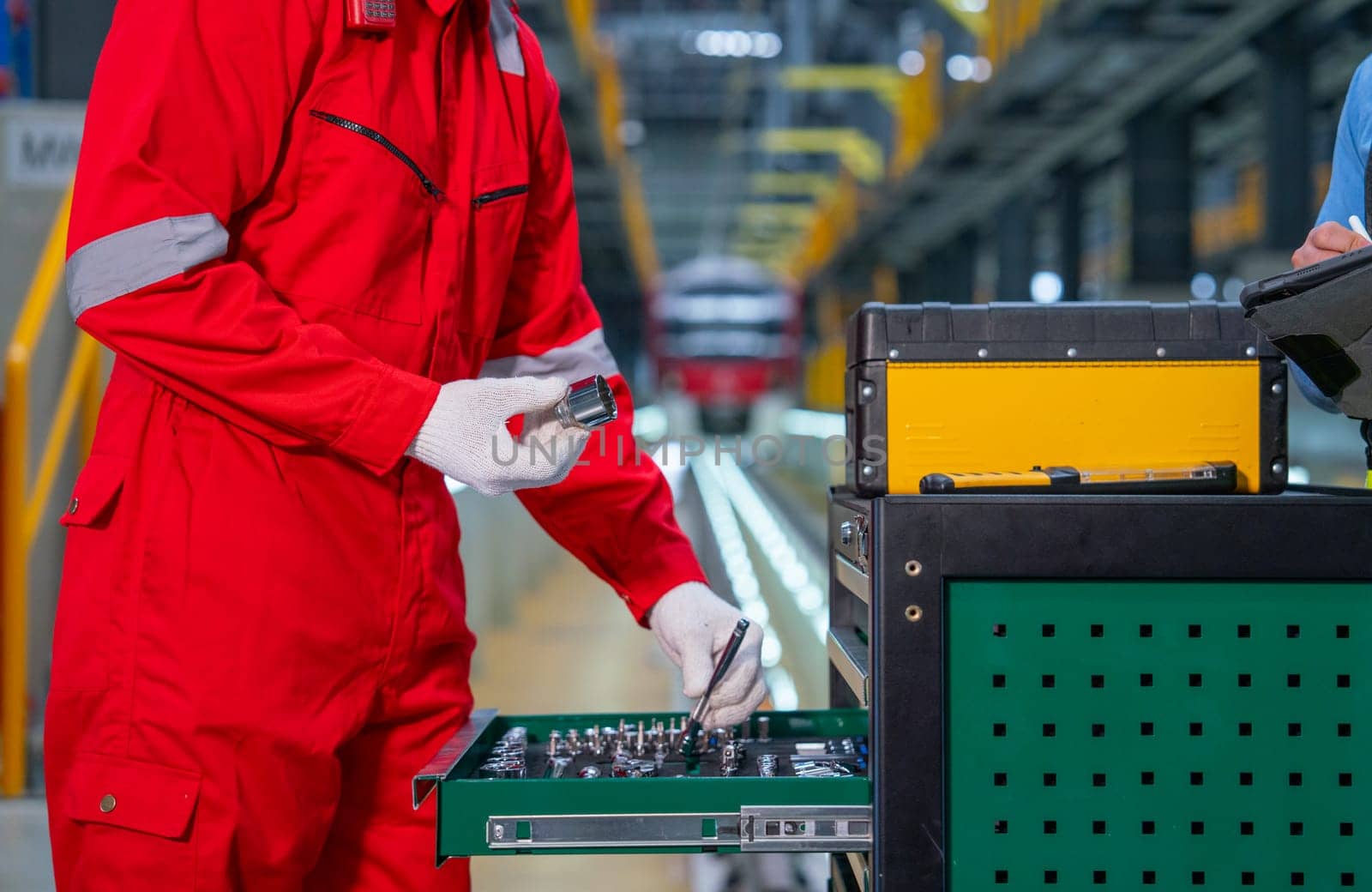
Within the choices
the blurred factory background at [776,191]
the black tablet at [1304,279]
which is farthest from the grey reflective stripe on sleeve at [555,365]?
the blurred factory background at [776,191]

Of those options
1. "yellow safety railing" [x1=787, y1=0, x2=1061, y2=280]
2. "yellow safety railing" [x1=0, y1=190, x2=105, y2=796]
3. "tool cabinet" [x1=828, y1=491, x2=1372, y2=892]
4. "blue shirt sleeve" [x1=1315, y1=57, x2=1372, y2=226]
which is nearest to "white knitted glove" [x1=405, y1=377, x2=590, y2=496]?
"tool cabinet" [x1=828, y1=491, x2=1372, y2=892]

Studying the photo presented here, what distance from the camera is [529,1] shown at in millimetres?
7504

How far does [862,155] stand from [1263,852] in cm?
2544

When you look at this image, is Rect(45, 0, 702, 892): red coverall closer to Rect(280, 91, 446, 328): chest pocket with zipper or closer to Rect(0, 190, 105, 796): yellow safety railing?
Rect(280, 91, 446, 328): chest pocket with zipper

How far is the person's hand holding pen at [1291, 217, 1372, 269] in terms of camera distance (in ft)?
4.21

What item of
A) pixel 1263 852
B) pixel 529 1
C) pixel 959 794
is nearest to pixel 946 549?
pixel 959 794

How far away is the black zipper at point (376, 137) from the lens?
4.12 feet

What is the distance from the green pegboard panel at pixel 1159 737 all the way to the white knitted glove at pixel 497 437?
0.44 metres

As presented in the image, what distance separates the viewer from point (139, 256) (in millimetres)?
1142

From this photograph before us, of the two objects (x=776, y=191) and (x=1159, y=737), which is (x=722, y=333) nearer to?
(x=776, y=191)

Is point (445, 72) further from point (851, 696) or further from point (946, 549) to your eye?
point (851, 696)

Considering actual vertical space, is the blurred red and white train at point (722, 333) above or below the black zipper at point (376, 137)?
above

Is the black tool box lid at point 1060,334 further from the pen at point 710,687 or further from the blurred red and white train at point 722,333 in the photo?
the blurred red and white train at point 722,333

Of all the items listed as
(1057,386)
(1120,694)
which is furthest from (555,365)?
(1120,694)
